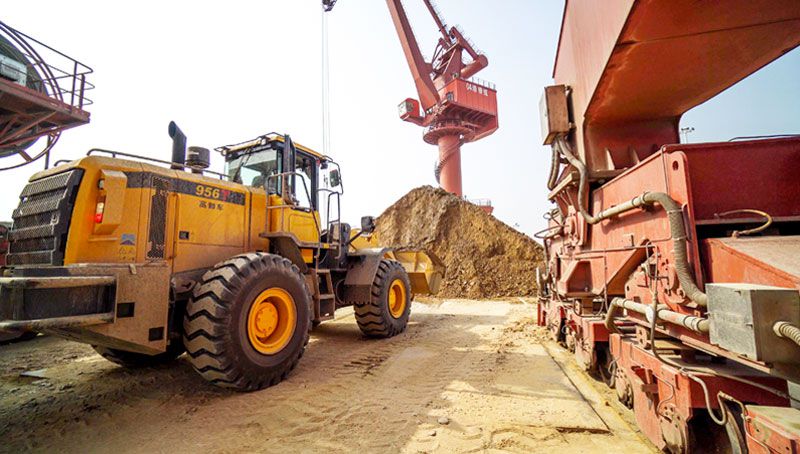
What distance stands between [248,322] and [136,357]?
210cm

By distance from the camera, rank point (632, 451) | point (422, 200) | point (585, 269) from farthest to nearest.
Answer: point (422, 200) < point (585, 269) < point (632, 451)

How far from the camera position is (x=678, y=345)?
2.95 meters

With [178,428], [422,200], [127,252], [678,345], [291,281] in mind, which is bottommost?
[178,428]

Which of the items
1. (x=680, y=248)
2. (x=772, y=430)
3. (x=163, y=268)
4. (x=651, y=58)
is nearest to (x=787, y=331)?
(x=772, y=430)

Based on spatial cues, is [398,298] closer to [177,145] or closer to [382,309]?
[382,309]

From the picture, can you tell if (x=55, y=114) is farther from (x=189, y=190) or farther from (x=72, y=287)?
(x=72, y=287)

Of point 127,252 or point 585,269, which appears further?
point 585,269

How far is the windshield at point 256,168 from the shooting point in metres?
5.56

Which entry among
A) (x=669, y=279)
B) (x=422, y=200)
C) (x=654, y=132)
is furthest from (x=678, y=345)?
(x=422, y=200)

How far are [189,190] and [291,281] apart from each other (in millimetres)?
1568

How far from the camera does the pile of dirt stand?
48.1 ft

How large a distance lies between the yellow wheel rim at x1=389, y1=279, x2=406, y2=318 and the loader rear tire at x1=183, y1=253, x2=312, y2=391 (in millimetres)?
2827

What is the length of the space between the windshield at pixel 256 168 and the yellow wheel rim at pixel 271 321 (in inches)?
74.1

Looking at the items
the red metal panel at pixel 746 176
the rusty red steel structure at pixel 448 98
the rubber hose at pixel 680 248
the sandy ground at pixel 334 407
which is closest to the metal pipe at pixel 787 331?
the rubber hose at pixel 680 248
